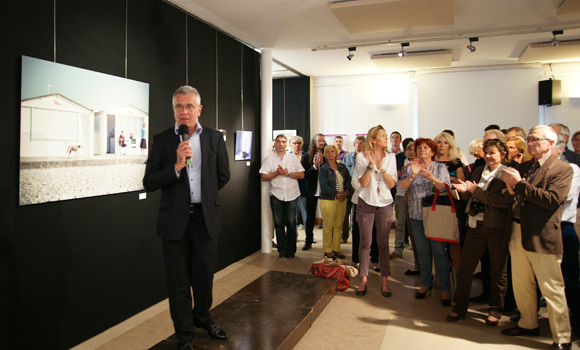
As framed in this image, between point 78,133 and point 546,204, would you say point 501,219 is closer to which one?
point 546,204

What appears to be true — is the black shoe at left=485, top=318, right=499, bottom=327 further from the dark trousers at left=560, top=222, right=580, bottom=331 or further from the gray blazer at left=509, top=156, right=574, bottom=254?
the gray blazer at left=509, top=156, right=574, bottom=254

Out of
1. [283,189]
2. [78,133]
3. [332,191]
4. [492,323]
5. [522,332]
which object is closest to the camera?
[78,133]

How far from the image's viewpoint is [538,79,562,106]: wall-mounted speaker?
7.56 metres

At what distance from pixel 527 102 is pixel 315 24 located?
17.1 ft

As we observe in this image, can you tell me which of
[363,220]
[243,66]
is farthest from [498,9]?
[243,66]

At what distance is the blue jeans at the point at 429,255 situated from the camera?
4.04 meters

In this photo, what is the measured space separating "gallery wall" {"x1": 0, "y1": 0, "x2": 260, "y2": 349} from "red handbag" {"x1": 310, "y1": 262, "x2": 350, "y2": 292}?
1830 millimetres

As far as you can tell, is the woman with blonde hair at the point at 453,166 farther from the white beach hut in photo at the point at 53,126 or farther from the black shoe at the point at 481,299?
the white beach hut in photo at the point at 53,126

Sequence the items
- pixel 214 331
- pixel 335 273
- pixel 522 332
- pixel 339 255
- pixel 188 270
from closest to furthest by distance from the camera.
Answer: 1. pixel 188 270
2. pixel 214 331
3. pixel 522 332
4. pixel 335 273
5. pixel 339 255

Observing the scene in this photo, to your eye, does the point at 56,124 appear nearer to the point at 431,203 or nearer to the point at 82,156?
the point at 82,156

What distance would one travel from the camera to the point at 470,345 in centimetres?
327

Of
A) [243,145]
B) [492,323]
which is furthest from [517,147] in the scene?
[243,145]

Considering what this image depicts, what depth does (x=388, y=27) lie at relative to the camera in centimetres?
527

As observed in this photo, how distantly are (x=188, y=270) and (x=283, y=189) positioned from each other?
3354 mm
